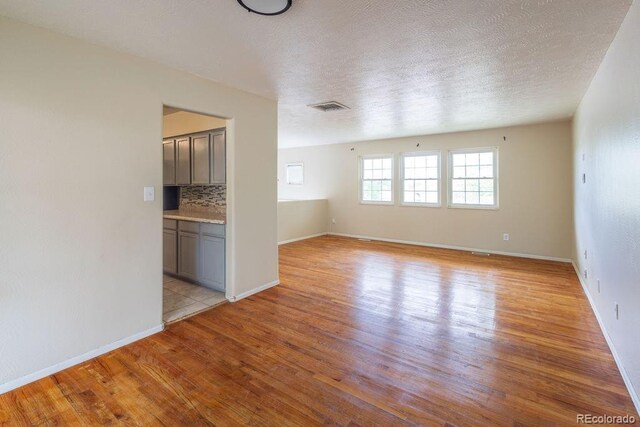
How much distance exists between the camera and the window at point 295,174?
8867 millimetres

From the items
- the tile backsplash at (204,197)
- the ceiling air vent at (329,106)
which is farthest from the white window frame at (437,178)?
the tile backsplash at (204,197)

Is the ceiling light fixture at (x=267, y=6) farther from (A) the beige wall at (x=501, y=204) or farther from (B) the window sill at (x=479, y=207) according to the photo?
(B) the window sill at (x=479, y=207)

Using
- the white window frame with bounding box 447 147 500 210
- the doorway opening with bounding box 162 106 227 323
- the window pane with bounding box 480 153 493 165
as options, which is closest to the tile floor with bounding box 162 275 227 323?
the doorway opening with bounding box 162 106 227 323

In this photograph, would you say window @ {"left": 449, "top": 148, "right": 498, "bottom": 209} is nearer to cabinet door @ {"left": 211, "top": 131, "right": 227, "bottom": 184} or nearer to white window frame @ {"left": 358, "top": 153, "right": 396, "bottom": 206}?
white window frame @ {"left": 358, "top": 153, "right": 396, "bottom": 206}

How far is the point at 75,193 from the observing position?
2297 millimetres

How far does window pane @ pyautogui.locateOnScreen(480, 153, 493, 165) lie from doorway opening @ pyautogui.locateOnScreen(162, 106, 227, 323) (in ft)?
16.0

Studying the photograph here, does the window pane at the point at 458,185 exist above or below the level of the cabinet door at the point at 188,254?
above

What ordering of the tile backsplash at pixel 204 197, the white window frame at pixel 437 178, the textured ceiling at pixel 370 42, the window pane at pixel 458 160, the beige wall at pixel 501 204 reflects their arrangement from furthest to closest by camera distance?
the white window frame at pixel 437 178, the window pane at pixel 458 160, the beige wall at pixel 501 204, the tile backsplash at pixel 204 197, the textured ceiling at pixel 370 42

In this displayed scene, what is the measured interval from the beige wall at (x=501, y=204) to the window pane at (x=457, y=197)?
199 mm

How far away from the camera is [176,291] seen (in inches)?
151

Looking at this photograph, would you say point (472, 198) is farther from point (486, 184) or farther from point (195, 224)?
point (195, 224)

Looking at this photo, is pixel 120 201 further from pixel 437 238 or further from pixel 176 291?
pixel 437 238

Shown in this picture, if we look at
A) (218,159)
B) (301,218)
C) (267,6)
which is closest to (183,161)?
(218,159)

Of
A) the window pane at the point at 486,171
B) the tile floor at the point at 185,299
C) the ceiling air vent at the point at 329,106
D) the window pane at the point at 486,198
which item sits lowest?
the tile floor at the point at 185,299
